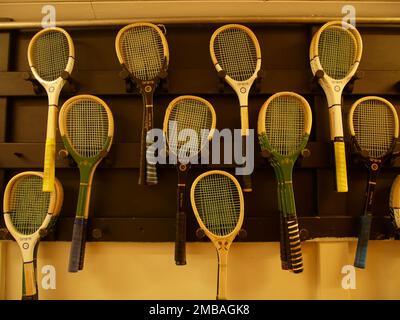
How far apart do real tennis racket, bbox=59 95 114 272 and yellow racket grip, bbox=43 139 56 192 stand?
0.20ft

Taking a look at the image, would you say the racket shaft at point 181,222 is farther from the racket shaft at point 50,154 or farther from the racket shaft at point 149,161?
the racket shaft at point 50,154

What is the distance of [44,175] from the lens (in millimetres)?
1253

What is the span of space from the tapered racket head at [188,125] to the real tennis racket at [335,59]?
55 cm

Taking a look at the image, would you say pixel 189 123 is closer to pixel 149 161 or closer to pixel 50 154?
pixel 149 161

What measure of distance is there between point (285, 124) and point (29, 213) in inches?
49.3

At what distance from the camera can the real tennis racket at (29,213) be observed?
49.2 inches

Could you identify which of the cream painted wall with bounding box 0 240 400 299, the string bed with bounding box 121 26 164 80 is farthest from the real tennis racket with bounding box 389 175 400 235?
the string bed with bounding box 121 26 164 80

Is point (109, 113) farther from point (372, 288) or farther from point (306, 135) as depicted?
point (372, 288)

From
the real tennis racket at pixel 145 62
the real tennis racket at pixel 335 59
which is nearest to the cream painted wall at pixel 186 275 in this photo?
the real tennis racket at pixel 145 62

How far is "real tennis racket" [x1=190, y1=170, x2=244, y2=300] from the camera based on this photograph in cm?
122

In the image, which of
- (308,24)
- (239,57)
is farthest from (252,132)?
(308,24)

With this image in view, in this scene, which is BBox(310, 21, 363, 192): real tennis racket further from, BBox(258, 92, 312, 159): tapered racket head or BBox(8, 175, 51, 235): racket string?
BBox(8, 175, 51, 235): racket string
